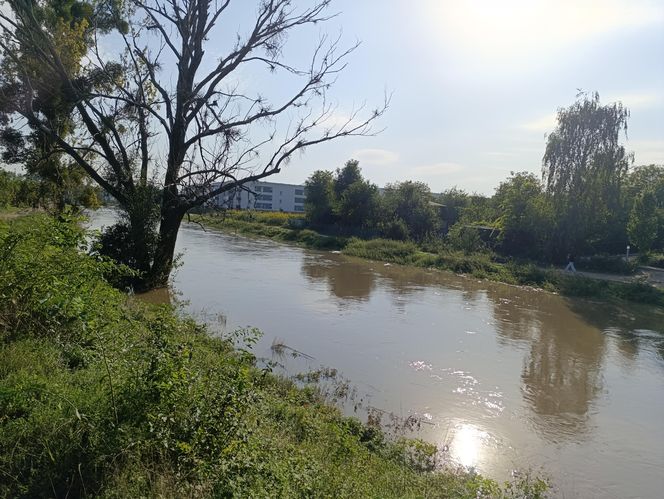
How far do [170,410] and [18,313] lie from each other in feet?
8.20

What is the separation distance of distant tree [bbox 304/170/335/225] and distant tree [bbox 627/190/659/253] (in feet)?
78.6

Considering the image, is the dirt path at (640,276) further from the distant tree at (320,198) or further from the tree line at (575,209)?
the distant tree at (320,198)

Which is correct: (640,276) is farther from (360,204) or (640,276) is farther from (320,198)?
(320,198)

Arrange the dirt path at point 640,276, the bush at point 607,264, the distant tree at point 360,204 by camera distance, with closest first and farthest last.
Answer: the dirt path at point 640,276 → the bush at point 607,264 → the distant tree at point 360,204

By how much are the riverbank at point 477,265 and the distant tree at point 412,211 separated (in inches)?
138

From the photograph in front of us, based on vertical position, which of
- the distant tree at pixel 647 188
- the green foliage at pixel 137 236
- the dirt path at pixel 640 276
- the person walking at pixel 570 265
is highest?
the distant tree at pixel 647 188

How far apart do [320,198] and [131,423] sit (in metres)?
43.1

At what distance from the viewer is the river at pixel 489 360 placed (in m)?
6.72

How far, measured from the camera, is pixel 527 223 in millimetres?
29016

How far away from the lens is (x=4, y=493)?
2793 mm

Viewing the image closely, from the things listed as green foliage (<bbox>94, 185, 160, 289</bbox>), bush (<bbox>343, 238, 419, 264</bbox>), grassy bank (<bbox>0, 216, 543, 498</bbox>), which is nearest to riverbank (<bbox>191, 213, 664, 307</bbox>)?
bush (<bbox>343, 238, 419, 264</bbox>)

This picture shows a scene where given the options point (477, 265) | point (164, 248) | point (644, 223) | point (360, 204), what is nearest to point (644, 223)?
point (644, 223)

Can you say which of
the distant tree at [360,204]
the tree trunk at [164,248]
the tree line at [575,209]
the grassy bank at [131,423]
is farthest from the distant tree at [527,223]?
the grassy bank at [131,423]

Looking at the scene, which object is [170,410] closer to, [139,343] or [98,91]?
[139,343]
